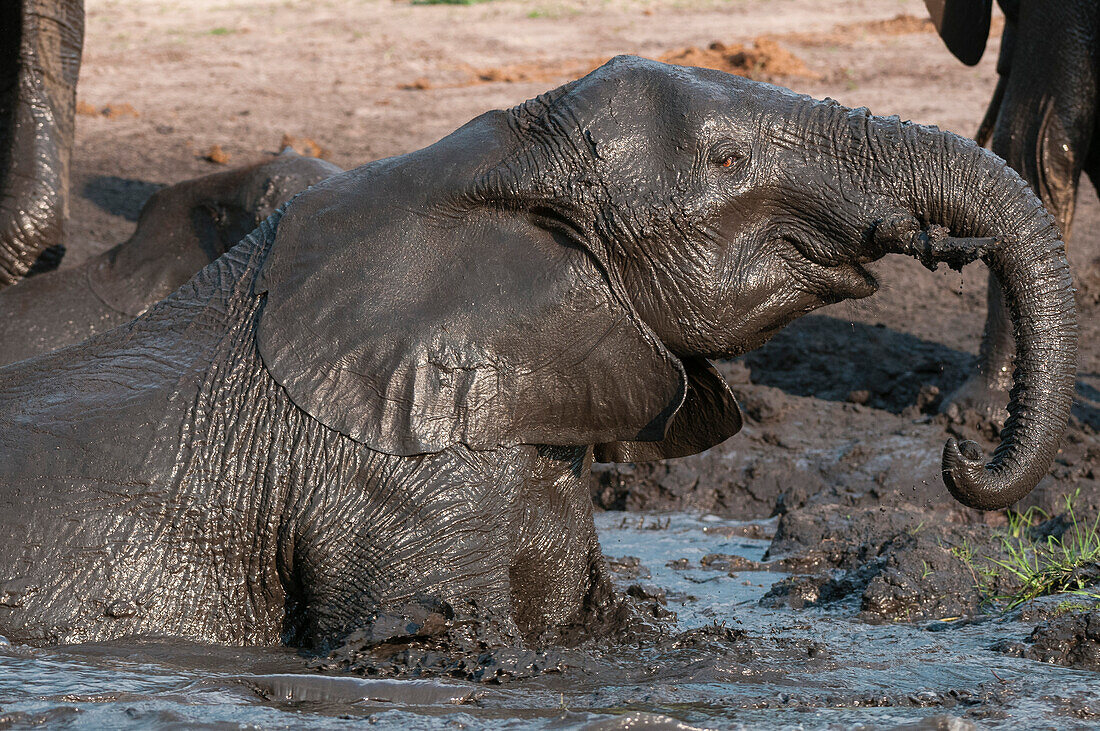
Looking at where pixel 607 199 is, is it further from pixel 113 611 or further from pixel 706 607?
pixel 706 607

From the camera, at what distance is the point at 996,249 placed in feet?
11.5

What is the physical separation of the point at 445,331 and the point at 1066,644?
6.35 feet

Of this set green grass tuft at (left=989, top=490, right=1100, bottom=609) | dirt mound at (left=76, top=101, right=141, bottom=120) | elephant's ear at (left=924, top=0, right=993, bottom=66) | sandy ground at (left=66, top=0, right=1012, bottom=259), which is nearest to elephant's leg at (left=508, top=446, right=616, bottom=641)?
green grass tuft at (left=989, top=490, right=1100, bottom=609)

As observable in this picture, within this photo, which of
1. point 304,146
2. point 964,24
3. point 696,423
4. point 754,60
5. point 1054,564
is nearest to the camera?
point 696,423

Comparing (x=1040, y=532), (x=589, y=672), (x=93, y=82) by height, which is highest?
(x=93, y=82)

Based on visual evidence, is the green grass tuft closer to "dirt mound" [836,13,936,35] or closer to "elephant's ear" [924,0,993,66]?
"elephant's ear" [924,0,993,66]

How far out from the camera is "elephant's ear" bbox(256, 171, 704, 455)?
340 centimetres

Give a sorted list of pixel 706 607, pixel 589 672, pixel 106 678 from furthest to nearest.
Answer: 1. pixel 706 607
2. pixel 589 672
3. pixel 106 678

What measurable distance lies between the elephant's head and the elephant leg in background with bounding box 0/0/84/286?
3689mm

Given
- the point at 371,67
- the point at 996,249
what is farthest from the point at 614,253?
the point at 371,67

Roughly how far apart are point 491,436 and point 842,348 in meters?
5.62

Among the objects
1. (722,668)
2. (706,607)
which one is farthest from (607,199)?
(706,607)

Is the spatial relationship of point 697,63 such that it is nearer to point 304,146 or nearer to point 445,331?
point 304,146

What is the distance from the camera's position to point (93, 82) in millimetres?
16156
